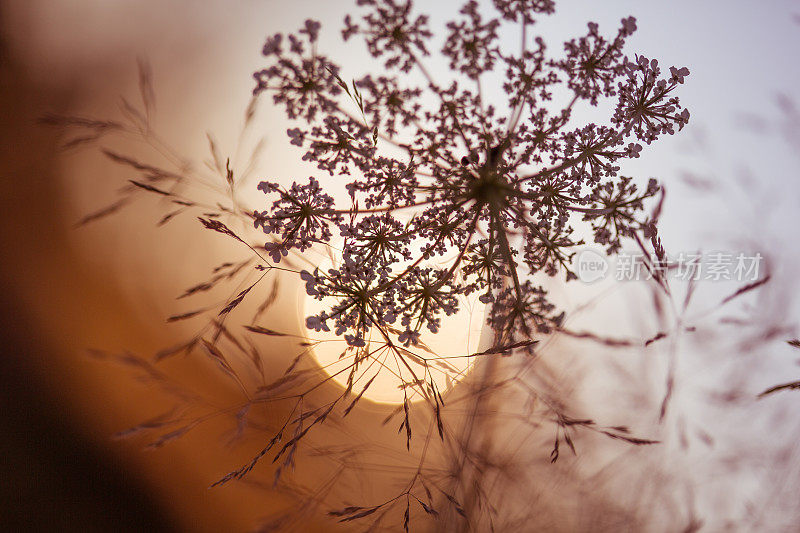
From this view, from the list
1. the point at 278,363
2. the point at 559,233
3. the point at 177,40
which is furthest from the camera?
the point at 278,363

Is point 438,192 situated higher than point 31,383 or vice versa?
point 438,192

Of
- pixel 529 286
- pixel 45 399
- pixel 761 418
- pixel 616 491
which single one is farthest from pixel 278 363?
pixel 761 418

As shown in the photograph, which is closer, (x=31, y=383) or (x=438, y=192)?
(x=438, y=192)

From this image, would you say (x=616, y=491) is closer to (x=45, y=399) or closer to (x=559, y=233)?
(x=559, y=233)

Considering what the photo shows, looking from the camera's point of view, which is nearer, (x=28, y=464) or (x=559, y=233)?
(x=559, y=233)

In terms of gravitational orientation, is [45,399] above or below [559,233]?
below

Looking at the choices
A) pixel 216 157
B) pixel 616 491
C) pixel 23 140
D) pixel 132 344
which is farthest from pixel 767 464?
pixel 23 140

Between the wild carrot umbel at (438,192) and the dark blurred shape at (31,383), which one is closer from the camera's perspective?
the wild carrot umbel at (438,192)

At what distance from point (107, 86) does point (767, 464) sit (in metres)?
1.87

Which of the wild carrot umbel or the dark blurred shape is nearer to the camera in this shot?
the wild carrot umbel

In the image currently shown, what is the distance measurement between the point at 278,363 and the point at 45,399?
0.56m

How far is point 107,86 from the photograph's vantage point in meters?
0.99

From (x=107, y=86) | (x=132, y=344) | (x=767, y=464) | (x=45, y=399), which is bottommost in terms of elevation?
(x=45, y=399)

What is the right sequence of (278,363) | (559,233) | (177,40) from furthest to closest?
(278,363), (177,40), (559,233)
